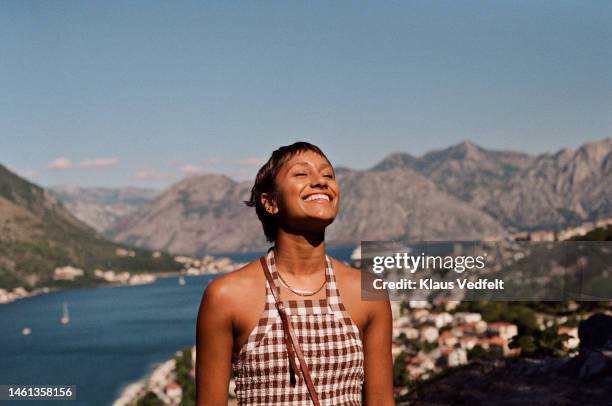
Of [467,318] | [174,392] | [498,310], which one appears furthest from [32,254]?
[498,310]

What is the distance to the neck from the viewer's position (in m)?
2.42

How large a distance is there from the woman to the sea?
66147 millimetres

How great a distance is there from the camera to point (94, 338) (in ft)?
343

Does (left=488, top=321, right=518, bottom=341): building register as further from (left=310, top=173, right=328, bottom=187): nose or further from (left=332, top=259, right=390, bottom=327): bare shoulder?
(left=310, top=173, right=328, bottom=187): nose

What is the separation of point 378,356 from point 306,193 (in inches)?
25.5

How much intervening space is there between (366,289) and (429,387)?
948 centimetres

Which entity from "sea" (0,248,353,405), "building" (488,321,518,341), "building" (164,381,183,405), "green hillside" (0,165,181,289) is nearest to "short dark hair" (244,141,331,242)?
"building" (488,321,518,341)

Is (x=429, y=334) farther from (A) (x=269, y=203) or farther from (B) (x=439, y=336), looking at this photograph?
(A) (x=269, y=203)

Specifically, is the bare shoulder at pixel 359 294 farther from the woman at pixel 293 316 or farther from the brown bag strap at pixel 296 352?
the brown bag strap at pixel 296 352

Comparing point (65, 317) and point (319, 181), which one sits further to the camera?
point (65, 317)

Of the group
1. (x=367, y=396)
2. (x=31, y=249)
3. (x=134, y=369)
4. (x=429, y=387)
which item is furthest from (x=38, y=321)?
(x=367, y=396)

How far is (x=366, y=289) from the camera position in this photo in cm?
245

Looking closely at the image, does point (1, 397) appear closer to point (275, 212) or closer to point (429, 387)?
point (429, 387)

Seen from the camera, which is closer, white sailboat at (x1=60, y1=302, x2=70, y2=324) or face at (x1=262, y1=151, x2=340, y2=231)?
face at (x1=262, y1=151, x2=340, y2=231)
